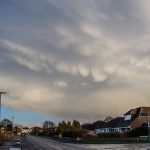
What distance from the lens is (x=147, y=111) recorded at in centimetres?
13288

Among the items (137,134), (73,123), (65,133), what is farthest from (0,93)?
(73,123)

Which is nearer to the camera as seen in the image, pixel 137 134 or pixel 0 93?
pixel 0 93

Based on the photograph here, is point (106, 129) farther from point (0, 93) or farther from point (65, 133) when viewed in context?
point (0, 93)

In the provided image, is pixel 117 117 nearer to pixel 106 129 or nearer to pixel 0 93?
pixel 106 129

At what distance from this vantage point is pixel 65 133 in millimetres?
133625

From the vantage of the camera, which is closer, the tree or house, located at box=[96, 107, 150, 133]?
house, located at box=[96, 107, 150, 133]

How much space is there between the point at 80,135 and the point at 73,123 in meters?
43.0

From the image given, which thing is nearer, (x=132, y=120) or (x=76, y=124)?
(x=132, y=120)

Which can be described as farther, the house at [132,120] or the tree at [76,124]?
the tree at [76,124]

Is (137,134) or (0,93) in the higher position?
(0,93)

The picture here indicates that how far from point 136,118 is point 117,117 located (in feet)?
108

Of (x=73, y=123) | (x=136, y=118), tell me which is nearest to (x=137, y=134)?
(x=136, y=118)

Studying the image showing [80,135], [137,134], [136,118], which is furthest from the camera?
[136,118]

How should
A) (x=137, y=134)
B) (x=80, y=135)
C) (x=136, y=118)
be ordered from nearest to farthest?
(x=137, y=134) → (x=80, y=135) → (x=136, y=118)
